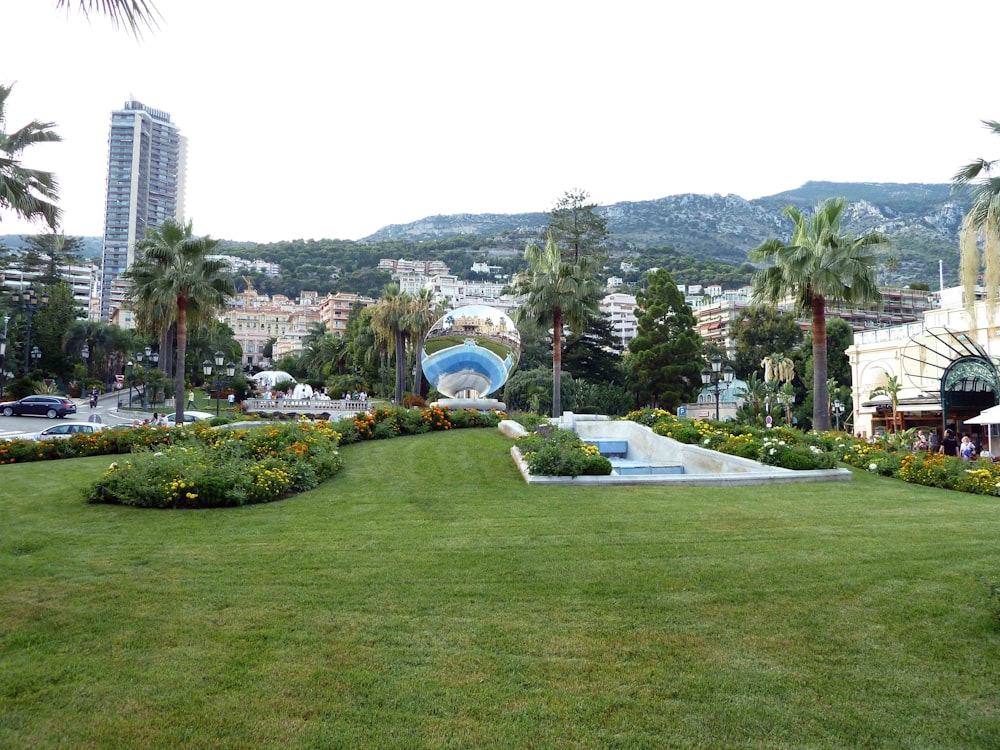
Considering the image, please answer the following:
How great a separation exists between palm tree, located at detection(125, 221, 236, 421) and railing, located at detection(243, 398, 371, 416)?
1315 cm

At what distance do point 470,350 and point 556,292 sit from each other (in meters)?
4.77

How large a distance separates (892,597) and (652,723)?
9.93 ft

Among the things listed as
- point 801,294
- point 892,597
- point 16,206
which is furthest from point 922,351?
point 16,206

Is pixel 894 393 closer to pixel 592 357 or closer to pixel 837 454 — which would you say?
pixel 592 357

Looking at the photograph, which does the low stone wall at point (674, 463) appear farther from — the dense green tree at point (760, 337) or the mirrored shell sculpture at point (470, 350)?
the dense green tree at point (760, 337)

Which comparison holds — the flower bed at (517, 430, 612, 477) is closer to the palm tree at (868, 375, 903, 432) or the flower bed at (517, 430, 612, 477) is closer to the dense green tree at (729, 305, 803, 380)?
the palm tree at (868, 375, 903, 432)

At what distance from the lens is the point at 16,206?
11.4 meters

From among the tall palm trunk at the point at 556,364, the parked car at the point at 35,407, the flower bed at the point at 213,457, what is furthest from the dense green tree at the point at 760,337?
the parked car at the point at 35,407

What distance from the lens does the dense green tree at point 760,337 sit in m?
69.6

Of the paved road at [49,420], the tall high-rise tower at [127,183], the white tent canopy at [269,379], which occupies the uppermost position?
the tall high-rise tower at [127,183]

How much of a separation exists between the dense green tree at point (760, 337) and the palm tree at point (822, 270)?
50214 millimetres

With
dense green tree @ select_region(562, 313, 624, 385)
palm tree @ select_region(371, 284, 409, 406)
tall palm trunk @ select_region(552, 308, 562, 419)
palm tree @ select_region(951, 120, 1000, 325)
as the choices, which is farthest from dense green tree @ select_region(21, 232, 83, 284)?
palm tree @ select_region(951, 120, 1000, 325)

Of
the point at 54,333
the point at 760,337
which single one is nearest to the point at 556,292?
the point at 760,337

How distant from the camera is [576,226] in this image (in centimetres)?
5978
